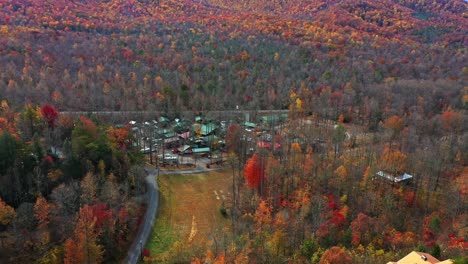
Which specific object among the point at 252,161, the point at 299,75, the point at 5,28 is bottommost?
the point at 252,161

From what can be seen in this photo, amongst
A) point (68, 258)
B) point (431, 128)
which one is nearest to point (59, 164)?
point (68, 258)

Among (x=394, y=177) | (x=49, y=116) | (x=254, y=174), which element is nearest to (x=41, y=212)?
(x=49, y=116)

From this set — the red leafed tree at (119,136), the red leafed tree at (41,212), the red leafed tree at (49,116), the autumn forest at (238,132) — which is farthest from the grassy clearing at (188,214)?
the red leafed tree at (49,116)

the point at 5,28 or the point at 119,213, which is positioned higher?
the point at 5,28

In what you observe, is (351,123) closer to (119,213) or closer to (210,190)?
(210,190)

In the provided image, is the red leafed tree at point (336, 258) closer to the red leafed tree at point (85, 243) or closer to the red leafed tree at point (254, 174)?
the red leafed tree at point (254, 174)

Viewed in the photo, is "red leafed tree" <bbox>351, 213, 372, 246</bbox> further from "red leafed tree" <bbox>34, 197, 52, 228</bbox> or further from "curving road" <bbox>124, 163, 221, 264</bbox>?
"red leafed tree" <bbox>34, 197, 52, 228</bbox>

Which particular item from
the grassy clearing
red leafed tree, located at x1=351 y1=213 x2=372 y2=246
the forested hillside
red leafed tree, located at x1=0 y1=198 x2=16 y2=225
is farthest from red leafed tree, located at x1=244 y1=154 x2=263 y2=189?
the forested hillside
